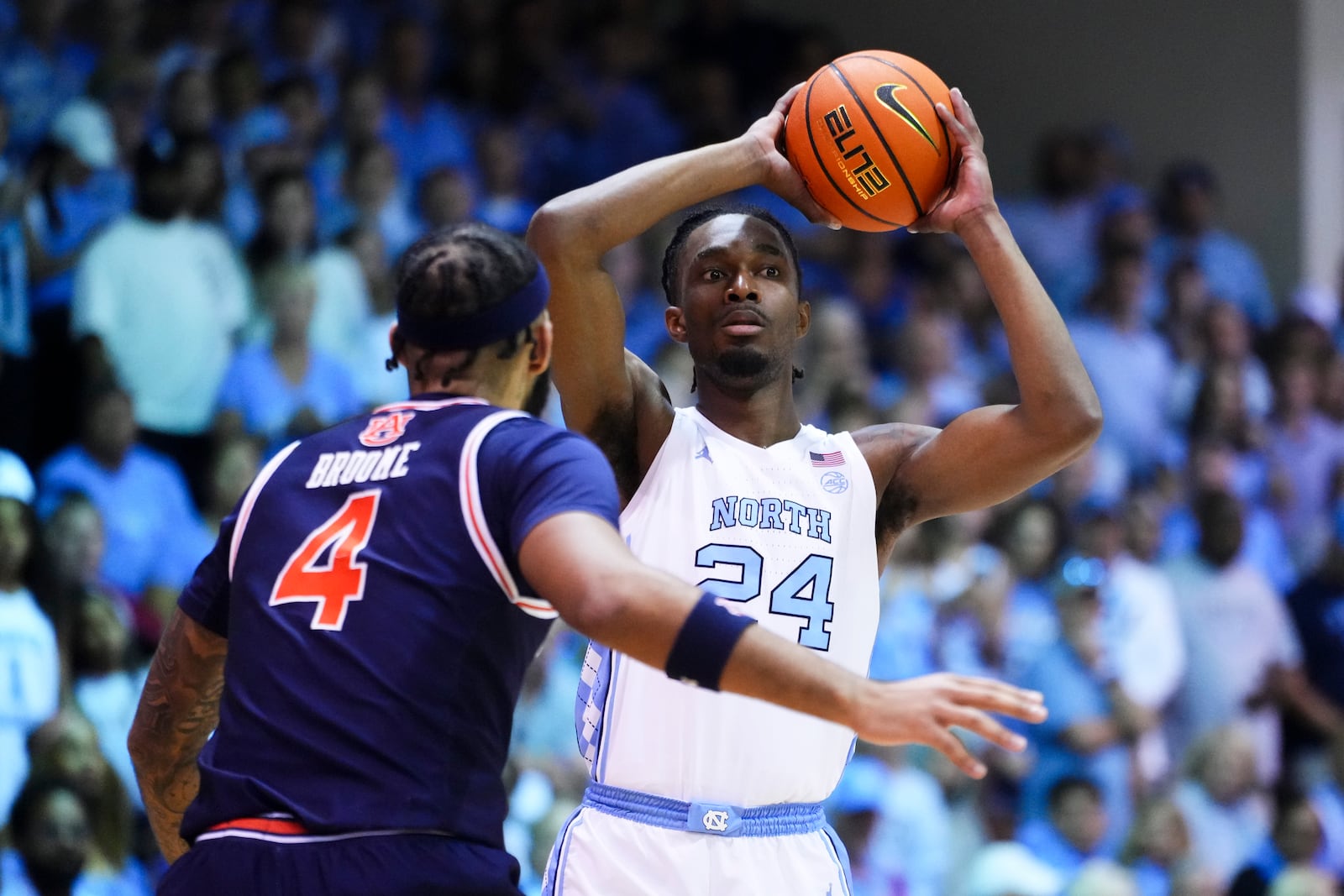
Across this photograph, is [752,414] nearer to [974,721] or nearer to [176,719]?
[176,719]

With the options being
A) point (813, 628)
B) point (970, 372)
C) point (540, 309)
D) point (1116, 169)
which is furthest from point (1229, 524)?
point (540, 309)

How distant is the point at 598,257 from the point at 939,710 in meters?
1.93

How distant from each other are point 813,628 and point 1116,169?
33.6 ft

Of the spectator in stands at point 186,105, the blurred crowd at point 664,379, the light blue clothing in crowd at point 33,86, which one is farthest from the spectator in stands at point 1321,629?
the light blue clothing in crowd at point 33,86

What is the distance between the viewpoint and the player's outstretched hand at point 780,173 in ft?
16.1

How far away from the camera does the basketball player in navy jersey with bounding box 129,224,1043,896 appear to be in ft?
10.0

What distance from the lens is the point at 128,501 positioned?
26.2ft

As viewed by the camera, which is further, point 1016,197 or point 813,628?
point 1016,197

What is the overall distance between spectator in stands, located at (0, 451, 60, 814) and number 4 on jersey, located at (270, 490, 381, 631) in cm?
413

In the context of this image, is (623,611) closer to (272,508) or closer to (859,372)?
(272,508)

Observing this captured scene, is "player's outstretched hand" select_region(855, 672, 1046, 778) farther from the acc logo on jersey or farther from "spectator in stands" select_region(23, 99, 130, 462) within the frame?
"spectator in stands" select_region(23, 99, 130, 462)

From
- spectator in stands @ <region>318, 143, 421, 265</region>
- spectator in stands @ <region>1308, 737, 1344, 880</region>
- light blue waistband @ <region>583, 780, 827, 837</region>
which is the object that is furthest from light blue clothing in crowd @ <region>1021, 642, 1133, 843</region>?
light blue waistband @ <region>583, 780, 827, 837</region>

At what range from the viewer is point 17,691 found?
23.2ft

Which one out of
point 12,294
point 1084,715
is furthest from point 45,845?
point 1084,715
